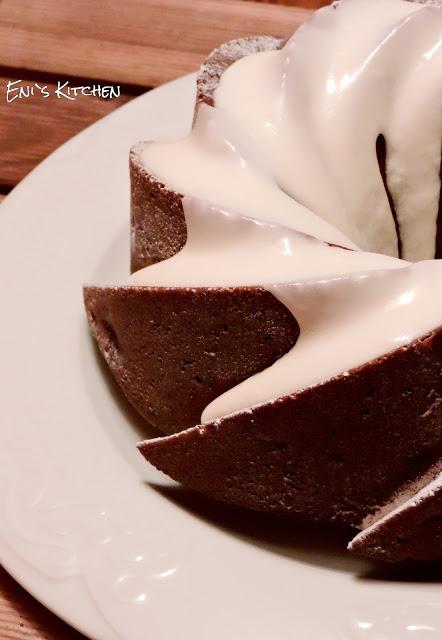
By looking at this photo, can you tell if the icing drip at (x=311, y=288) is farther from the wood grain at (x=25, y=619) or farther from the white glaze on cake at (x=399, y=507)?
the wood grain at (x=25, y=619)

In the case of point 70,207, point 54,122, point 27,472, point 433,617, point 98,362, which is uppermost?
point 54,122

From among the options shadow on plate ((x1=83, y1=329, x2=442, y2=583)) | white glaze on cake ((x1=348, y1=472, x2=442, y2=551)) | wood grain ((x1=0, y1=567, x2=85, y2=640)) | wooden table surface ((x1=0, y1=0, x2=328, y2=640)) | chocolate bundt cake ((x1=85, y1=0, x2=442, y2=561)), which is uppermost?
wooden table surface ((x1=0, y1=0, x2=328, y2=640))

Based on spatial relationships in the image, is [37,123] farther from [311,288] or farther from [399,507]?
[399,507]

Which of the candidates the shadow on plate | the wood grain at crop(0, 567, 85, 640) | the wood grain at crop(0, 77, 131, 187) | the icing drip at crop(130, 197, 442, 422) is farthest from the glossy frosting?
the wood grain at crop(0, 77, 131, 187)

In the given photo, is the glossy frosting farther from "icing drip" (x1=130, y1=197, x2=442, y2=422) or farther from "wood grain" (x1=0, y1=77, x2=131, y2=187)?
"wood grain" (x1=0, y1=77, x2=131, y2=187)

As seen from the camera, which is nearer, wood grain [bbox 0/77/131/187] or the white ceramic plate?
the white ceramic plate

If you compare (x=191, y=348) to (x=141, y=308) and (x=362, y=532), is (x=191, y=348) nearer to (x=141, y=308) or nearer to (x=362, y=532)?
(x=141, y=308)

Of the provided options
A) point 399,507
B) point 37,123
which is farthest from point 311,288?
point 37,123

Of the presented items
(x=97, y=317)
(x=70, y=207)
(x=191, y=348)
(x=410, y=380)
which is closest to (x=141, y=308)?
(x=191, y=348)

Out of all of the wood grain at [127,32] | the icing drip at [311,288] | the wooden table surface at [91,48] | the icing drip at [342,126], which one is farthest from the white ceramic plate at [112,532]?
the wood grain at [127,32]
